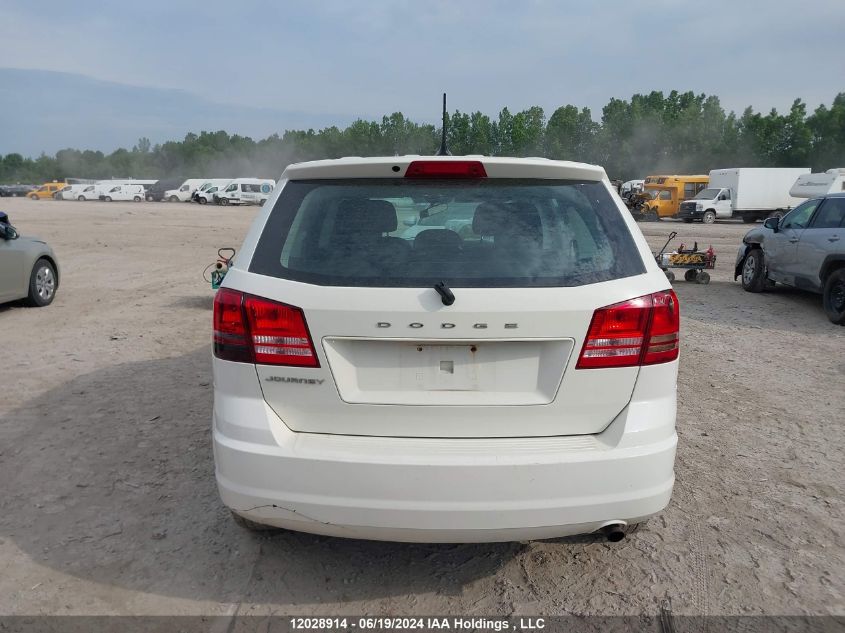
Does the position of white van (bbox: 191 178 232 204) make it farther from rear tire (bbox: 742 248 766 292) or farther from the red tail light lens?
the red tail light lens

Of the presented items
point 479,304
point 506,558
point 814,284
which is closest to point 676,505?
point 506,558

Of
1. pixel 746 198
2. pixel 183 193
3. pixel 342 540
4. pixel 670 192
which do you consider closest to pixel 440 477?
pixel 342 540

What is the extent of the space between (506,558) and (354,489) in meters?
1.10

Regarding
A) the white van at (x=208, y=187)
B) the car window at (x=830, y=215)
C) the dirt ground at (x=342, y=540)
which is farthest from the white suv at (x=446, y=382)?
the white van at (x=208, y=187)

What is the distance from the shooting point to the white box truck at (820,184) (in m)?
32.0

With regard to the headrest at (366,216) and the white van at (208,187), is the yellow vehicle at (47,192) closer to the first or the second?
the white van at (208,187)

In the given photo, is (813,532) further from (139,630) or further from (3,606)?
(3,606)

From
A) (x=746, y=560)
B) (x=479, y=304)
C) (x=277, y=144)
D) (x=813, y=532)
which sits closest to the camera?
(x=479, y=304)

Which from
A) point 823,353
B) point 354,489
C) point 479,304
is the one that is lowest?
point 823,353

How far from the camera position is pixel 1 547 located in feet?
10.8

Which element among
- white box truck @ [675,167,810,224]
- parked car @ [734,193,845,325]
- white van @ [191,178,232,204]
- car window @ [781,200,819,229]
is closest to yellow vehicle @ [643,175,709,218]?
white box truck @ [675,167,810,224]

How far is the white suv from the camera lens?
8.32ft

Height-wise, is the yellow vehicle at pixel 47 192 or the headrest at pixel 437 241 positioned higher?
the headrest at pixel 437 241

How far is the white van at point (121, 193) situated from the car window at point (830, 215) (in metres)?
67.2
